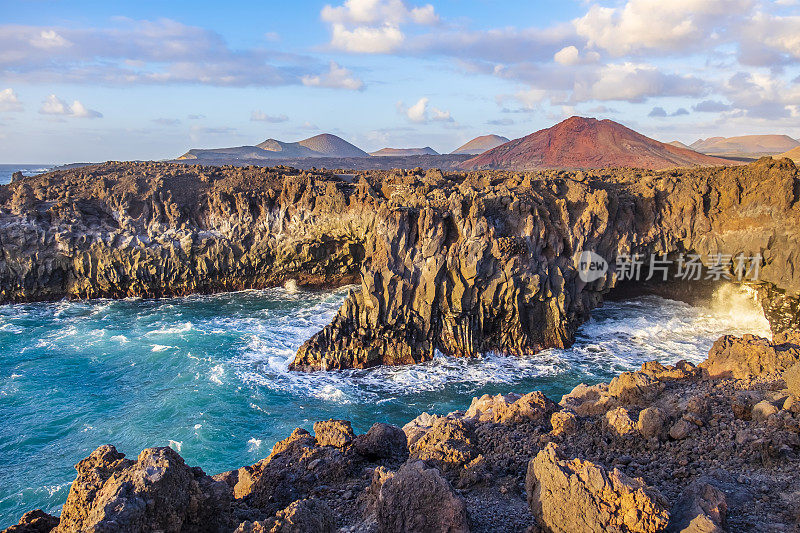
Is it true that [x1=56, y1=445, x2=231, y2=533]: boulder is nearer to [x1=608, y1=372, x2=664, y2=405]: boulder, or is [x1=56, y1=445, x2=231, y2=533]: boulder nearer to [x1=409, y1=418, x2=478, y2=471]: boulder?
[x1=409, y1=418, x2=478, y2=471]: boulder

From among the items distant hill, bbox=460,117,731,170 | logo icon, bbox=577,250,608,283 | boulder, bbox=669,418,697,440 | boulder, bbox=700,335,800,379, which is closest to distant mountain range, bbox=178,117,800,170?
distant hill, bbox=460,117,731,170

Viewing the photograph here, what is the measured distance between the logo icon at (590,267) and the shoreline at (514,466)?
11.4 meters

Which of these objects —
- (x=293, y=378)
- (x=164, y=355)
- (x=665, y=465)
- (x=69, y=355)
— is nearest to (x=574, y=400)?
(x=665, y=465)

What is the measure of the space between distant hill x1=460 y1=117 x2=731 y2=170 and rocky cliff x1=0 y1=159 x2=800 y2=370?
26.5 m

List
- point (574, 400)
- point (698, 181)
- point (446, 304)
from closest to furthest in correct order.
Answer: point (574, 400), point (446, 304), point (698, 181)

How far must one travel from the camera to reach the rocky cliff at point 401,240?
2120 centimetres

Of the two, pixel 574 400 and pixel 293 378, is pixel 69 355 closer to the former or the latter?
pixel 293 378

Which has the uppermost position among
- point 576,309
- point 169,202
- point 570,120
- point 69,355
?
point 570,120

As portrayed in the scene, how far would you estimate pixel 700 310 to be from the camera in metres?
27.0

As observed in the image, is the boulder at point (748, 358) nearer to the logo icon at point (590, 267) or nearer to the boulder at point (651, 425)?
the boulder at point (651, 425)

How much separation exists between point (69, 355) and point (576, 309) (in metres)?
21.9

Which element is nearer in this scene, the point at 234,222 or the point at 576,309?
the point at 576,309

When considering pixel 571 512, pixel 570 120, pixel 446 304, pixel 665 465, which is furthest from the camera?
pixel 570 120

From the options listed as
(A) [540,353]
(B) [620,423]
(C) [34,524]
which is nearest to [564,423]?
(B) [620,423]
